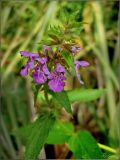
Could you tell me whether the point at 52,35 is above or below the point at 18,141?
above

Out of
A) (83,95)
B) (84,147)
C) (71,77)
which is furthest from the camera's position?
(71,77)

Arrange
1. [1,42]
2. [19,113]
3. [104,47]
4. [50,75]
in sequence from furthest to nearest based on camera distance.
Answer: [1,42] < [104,47] < [19,113] < [50,75]

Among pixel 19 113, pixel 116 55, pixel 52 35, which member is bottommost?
pixel 19 113

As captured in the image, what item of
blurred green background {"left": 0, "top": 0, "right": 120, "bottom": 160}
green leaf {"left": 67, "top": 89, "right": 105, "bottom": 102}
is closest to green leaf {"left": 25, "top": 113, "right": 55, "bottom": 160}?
green leaf {"left": 67, "top": 89, "right": 105, "bottom": 102}

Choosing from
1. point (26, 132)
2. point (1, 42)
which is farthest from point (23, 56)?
point (1, 42)

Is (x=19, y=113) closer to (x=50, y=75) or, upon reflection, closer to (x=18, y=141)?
(x=18, y=141)

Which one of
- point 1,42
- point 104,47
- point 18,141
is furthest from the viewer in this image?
point 1,42

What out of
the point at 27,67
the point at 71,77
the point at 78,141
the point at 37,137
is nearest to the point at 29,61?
the point at 27,67

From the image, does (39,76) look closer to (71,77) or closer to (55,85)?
(55,85)

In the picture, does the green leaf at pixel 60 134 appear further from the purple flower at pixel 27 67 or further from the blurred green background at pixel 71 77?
the blurred green background at pixel 71 77
